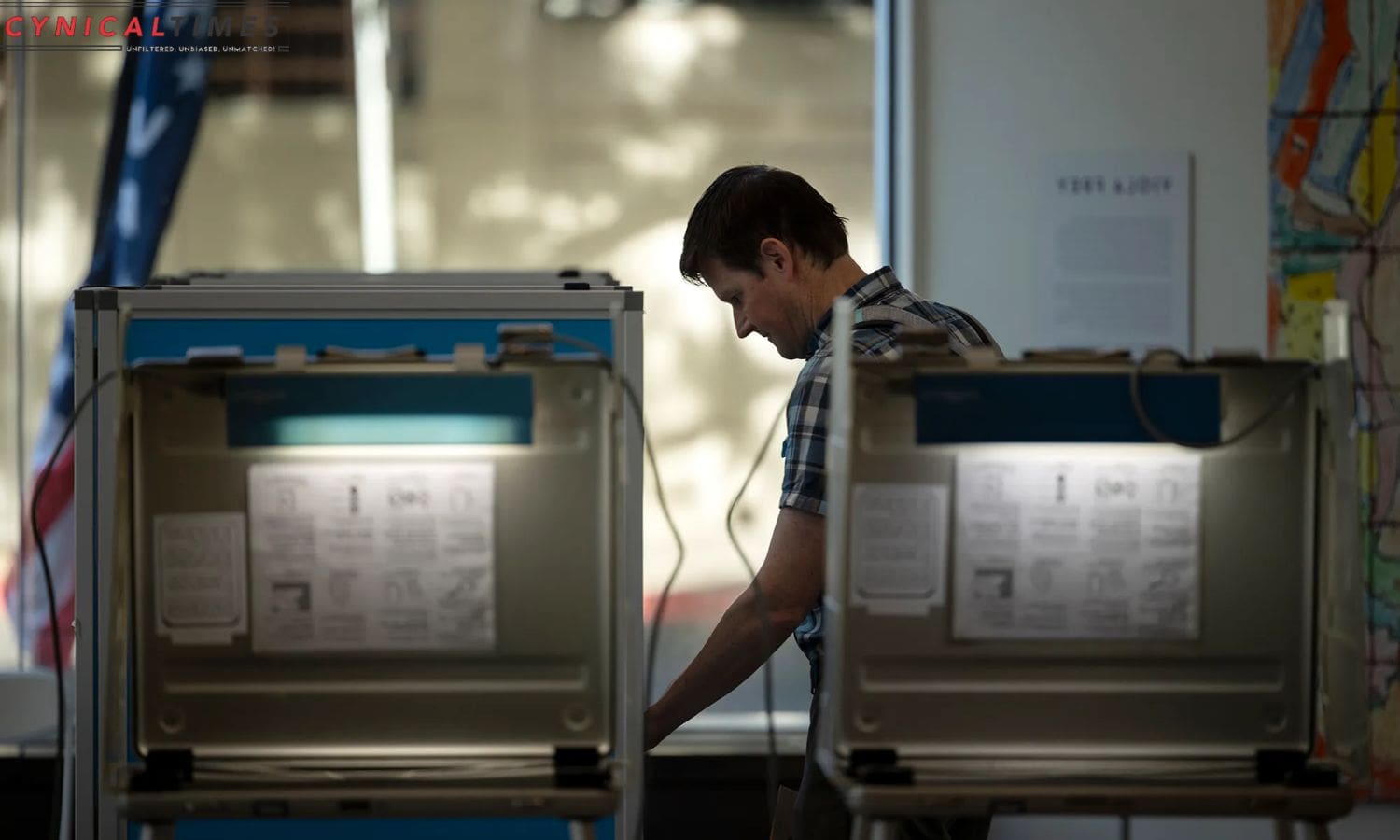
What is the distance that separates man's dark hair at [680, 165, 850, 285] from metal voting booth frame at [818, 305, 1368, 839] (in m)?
0.58

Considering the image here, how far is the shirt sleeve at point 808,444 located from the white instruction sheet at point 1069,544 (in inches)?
13.6

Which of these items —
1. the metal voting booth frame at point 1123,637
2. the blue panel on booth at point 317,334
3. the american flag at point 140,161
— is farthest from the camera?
the american flag at point 140,161

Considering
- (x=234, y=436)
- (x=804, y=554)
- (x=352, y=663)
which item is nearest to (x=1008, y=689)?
(x=804, y=554)

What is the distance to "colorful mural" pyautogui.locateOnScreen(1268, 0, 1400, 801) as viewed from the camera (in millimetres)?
3029

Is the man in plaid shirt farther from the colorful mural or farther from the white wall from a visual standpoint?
the colorful mural

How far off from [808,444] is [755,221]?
0.34 m

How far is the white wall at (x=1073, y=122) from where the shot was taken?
10.2ft

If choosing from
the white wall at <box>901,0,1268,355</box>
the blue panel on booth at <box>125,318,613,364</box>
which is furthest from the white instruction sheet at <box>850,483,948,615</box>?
the white wall at <box>901,0,1268,355</box>

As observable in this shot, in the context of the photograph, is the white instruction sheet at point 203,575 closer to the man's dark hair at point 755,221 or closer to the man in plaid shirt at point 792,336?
the man in plaid shirt at point 792,336

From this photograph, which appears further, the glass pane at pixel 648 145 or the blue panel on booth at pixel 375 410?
the glass pane at pixel 648 145

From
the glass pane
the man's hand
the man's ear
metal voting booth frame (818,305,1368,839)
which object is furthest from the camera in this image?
the glass pane

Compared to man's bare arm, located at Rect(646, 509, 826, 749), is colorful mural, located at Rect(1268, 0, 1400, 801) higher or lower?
higher

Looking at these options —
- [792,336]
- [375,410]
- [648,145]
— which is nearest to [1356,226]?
[648,145]

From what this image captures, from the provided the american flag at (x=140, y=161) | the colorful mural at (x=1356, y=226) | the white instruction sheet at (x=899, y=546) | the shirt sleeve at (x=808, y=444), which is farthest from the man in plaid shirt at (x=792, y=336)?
the american flag at (x=140, y=161)
